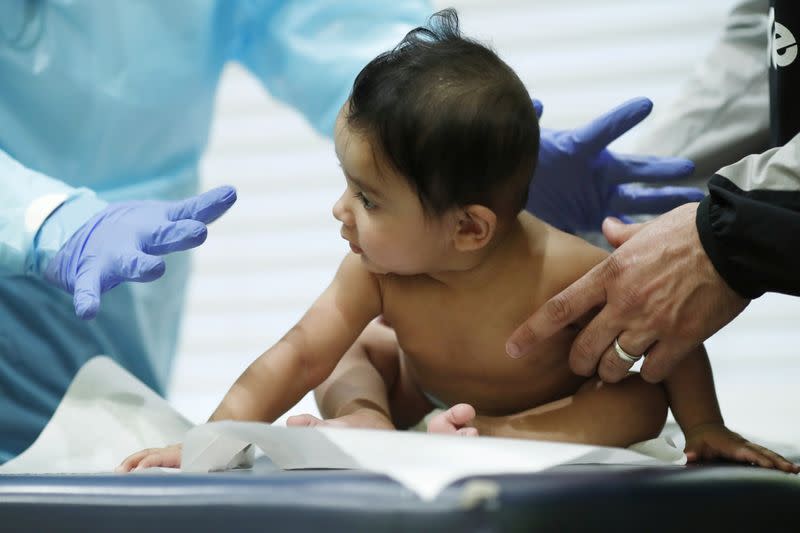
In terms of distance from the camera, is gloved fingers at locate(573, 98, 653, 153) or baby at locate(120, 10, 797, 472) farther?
gloved fingers at locate(573, 98, 653, 153)

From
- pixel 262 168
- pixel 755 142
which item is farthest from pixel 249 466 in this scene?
pixel 262 168

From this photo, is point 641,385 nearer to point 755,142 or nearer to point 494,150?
point 494,150

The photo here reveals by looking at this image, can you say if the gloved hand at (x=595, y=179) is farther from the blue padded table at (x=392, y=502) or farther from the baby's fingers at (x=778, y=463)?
the blue padded table at (x=392, y=502)

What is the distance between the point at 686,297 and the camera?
37.2 inches

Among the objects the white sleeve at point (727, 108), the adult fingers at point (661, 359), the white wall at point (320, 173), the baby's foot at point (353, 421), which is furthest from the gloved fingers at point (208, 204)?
the white wall at point (320, 173)

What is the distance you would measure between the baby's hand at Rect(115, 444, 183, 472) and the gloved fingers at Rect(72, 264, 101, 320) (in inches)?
5.4

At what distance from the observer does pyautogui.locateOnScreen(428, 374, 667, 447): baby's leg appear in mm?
994

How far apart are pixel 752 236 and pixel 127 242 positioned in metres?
0.61

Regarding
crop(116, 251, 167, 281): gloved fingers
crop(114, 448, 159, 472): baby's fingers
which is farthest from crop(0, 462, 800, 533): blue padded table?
crop(116, 251, 167, 281): gloved fingers

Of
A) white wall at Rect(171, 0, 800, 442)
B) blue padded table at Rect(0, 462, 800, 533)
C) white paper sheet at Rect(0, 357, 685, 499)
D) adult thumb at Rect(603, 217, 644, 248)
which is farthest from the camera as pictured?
white wall at Rect(171, 0, 800, 442)

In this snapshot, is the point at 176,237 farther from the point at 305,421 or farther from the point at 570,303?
the point at 570,303

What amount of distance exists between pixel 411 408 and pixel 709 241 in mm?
429

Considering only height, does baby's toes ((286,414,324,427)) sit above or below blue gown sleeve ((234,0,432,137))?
below

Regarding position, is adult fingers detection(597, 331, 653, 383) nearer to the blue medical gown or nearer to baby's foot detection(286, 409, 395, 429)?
baby's foot detection(286, 409, 395, 429)
